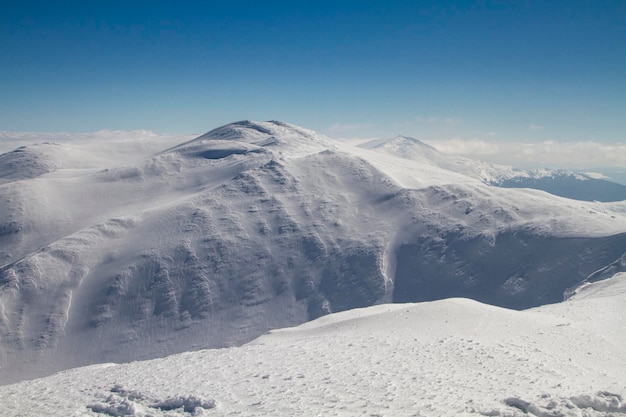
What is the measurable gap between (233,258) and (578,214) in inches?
3371

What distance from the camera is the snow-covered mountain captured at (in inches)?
3802

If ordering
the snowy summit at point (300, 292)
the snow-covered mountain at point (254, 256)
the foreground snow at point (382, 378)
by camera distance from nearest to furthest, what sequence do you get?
the foreground snow at point (382, 378), the snowy summit at point (300, 292), the snow-covered mountain at point (254, 256)

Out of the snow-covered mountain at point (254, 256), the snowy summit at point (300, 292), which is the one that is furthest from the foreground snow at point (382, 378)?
the snow-covered mountain at point (254, 256)

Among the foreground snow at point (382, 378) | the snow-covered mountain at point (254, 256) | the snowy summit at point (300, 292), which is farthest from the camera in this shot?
the snow-covered mountain at point (254, 256)

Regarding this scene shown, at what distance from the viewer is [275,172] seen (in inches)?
5812

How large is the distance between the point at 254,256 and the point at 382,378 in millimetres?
98094

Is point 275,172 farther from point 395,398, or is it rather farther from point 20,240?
point 395,398

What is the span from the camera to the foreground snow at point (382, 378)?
17.9 meters

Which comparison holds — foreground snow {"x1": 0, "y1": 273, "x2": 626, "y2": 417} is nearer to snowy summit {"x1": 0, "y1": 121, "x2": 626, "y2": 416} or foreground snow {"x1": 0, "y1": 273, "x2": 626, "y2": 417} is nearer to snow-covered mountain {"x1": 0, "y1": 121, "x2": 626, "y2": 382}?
snowy summit {"x1": 0, "y1": 121, "x2": 626, "y2": 416}

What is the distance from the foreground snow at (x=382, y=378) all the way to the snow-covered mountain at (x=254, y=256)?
70.2 m

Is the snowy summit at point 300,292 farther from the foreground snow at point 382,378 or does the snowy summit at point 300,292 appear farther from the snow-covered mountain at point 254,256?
the snow-covered mountain at point 254,256

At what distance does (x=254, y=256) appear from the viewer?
11756 cm

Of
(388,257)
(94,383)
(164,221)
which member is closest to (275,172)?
(164,221)

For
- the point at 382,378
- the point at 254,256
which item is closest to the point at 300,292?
the point at 254,256
